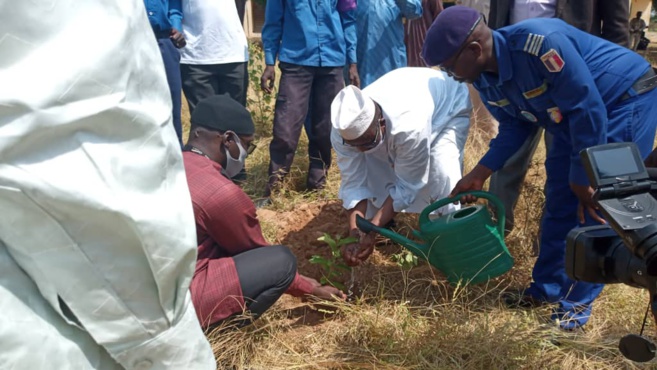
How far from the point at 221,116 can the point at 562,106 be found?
4.51 ft

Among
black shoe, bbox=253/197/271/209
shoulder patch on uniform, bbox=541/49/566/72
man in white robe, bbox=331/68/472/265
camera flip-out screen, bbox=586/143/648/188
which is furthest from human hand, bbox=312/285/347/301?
camera flip-out screen, bbox=586/143/648/188

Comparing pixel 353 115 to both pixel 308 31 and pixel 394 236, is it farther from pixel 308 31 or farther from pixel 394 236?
pixel 308 31

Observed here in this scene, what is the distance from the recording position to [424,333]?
2.47 metres

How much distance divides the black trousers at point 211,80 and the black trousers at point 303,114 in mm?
491

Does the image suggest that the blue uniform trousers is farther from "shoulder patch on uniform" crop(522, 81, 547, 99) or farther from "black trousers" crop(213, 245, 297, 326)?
"black trousers" crop(213, 245, 297, 326)

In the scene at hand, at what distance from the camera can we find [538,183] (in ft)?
12.8

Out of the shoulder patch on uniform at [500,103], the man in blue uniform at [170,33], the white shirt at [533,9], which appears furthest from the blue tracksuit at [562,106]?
the man in blue uniform at [170,33]

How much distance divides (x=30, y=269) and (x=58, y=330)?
0.12 metres

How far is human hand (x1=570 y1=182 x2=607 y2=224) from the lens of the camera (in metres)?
2.30

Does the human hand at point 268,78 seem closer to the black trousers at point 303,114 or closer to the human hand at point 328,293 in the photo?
the black trousers at point 303,114

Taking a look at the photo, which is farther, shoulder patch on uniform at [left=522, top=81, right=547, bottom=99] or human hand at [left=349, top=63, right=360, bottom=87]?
human hand at [left=349, top=63, right=360, bottom=87]

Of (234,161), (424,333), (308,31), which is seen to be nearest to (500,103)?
(424,333)

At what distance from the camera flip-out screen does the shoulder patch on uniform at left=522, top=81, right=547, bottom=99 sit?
1128 millimetres

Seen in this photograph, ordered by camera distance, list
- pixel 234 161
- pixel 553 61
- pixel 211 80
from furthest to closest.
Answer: pixel 211 80
pixel 234 161
pixel 553 61
